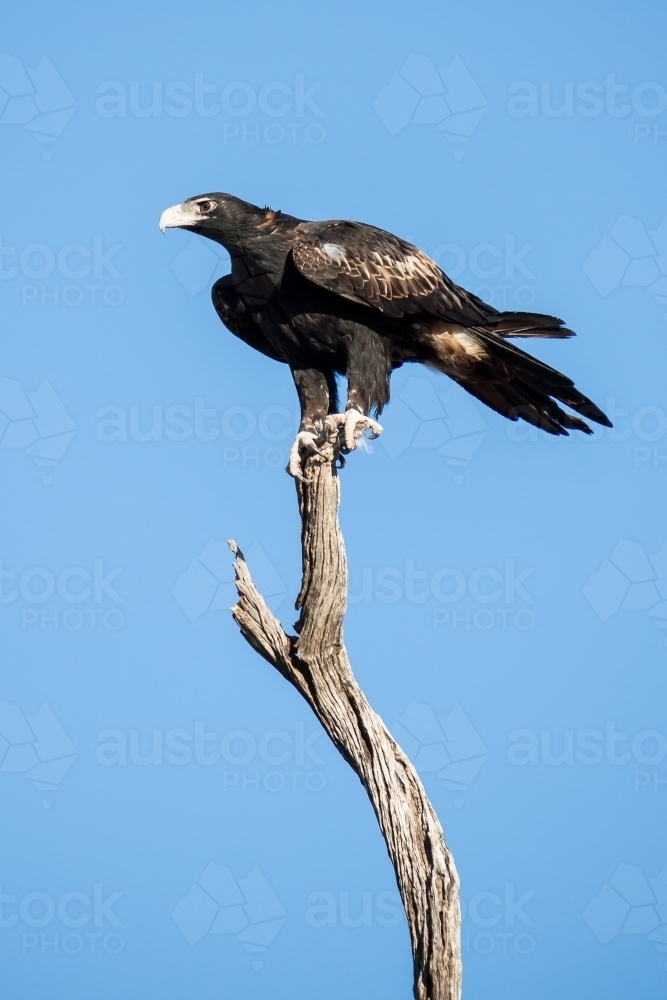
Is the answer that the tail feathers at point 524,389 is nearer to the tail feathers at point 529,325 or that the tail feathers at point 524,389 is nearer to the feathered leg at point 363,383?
the tail feathers at point 529,325

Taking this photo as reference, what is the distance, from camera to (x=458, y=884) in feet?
19.1

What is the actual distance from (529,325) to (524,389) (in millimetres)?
443

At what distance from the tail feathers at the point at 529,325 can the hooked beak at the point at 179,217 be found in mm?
1842

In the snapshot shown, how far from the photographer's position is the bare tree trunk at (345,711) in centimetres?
581

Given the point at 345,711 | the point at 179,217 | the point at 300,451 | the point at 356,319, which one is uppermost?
the point at 179,217

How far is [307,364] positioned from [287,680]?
2.03 meters

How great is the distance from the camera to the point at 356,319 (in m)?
7.11

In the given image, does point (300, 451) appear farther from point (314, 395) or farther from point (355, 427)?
point (314, 395)

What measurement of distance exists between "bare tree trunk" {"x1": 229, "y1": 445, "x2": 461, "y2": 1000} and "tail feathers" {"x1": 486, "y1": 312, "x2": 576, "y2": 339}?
79.1 inches

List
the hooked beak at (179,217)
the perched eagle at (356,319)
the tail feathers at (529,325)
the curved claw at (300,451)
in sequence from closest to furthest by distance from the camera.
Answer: the curved claw at (300,451) → the perched eagle at (356,319) → the hooked beak at (179,217) → the tail feathers at (529,325)

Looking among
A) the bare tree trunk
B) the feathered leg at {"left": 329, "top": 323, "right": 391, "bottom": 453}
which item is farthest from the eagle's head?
the bare tree trunk

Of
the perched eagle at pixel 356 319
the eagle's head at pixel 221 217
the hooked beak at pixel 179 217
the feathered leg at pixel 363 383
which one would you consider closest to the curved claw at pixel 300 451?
the perched eagle at pixel 356 319

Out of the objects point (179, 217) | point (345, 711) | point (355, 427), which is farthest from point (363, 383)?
point (345, 711)

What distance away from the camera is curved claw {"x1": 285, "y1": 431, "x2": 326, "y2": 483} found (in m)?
6.38
